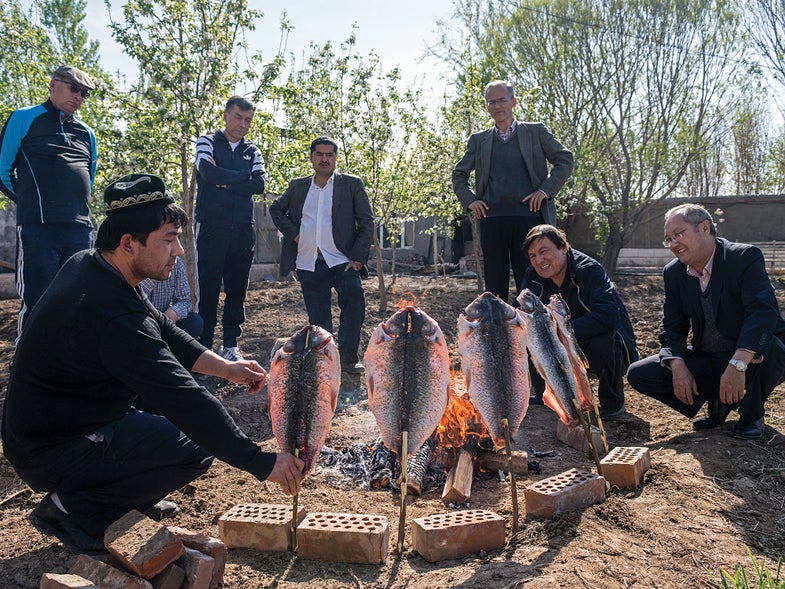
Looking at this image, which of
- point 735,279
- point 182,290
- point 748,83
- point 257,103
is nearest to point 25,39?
point 257,103

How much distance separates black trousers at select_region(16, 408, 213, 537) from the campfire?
4.08ft

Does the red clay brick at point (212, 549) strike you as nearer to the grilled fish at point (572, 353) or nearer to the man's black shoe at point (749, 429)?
the grilled fish at point (572, 353)

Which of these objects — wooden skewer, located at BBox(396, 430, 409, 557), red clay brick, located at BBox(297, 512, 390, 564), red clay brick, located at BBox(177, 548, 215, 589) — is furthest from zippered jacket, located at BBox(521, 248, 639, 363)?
red clay brick, located at BBox(177, 548, 215, 589)

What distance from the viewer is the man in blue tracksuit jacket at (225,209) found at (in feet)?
19.3

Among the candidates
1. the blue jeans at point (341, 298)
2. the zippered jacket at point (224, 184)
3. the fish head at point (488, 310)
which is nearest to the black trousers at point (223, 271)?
the zippered jacket at point (224, 184)

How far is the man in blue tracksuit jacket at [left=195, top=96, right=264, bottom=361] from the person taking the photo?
5.87 meters

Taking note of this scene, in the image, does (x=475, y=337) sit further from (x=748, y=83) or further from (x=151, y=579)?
(x=748, y=83)

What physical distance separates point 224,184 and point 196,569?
4040 mm

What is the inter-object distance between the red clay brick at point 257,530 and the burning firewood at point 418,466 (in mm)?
833

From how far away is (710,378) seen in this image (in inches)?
174

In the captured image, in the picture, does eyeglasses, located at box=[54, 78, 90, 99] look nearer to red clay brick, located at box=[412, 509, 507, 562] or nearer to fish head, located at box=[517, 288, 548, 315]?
fish head, located at box=[517, 288, 548, 315]

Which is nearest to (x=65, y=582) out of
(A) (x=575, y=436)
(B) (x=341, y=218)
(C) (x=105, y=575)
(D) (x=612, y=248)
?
(C) (x=105, y=575)

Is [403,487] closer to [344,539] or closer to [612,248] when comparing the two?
[344,539]

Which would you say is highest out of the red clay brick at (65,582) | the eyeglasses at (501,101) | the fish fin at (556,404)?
the eyeglasses at (501,101)
